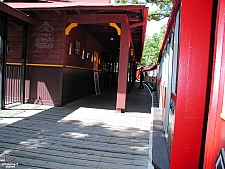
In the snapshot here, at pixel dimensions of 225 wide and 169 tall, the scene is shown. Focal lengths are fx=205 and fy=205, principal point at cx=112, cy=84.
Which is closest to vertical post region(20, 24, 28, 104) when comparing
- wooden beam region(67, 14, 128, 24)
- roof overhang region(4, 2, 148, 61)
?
roof overhang region(4, 2, 148, 61)

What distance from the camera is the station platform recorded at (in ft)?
9.00

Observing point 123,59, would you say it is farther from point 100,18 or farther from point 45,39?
point 45,39

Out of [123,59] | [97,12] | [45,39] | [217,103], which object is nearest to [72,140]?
[217,103]

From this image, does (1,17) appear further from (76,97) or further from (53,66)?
(76,97)

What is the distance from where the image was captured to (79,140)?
11.6 feet

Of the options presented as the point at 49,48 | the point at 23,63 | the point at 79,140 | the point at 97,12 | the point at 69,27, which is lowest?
the point at 79,140

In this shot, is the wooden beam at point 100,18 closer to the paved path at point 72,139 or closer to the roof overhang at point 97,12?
the roof overhang at point 97,12

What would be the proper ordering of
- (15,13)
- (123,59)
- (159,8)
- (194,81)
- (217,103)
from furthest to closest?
(159,8), (123,59), (15,13), (194,81), (217,103)

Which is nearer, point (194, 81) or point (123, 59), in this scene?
point (194, 81)

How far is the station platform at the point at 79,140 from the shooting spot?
2742mm

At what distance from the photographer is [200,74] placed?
7.38 ft

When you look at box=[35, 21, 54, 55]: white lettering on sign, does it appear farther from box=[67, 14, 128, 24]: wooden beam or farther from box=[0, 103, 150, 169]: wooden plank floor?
box=[0, 103, 150, 169]: wooden plank floor

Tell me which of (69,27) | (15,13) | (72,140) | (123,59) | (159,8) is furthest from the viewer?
(159,8)

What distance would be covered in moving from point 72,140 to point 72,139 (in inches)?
2.0
